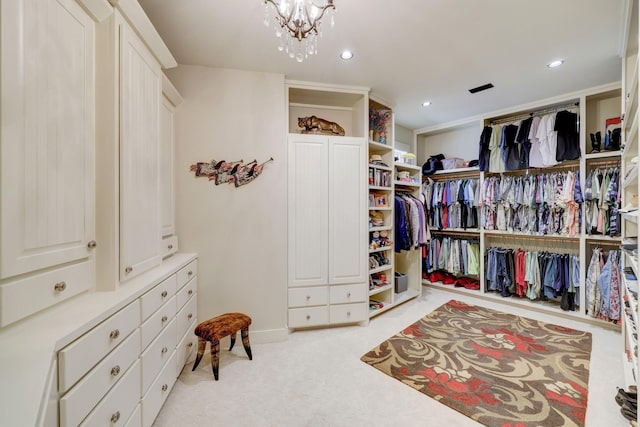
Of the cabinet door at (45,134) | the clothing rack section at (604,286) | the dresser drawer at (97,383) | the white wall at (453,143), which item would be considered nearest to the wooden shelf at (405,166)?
the white wall at (453,143)

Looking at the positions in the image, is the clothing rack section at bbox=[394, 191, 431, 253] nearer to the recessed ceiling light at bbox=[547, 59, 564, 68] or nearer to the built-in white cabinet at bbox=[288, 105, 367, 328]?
the built-in white cabinet at bbox=[288, 105, 367, 328]

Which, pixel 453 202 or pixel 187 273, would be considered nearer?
pixel 187 273

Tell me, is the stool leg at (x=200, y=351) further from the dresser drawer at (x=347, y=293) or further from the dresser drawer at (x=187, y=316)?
the dresser drawer at (x=347, y=293)

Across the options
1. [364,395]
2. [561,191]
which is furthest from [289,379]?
[561,191]

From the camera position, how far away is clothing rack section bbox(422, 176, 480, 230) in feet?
12.2

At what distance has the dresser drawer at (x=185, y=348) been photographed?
187 cm

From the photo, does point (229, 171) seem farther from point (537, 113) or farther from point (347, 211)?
point (537, 113)

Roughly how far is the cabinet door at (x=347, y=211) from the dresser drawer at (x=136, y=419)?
1729 mm

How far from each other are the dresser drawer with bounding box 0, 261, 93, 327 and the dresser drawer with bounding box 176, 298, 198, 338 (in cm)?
82

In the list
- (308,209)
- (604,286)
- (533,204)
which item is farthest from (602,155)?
(308,209)

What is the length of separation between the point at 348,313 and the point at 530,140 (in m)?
3.11

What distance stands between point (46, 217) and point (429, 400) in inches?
90.1

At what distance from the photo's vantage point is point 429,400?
1704 mm

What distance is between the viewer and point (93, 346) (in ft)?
3.19
